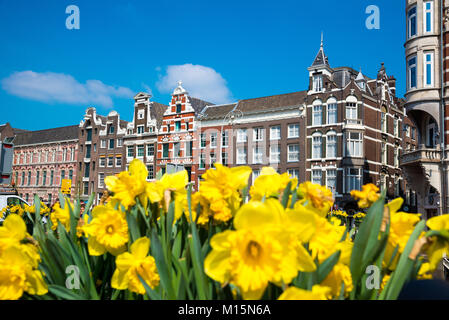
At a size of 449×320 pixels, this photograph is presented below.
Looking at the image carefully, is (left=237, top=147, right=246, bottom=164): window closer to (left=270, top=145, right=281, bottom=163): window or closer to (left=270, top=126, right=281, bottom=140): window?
(left=270, top=145, right=281, bottom=163): window

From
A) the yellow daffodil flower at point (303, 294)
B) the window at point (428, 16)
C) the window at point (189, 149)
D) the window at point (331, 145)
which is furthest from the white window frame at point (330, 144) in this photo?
the yellow daffodil flower at point (303, 294)

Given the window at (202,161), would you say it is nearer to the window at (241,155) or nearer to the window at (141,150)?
the window at (241,155)

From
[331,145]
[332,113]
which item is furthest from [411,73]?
[331,145]

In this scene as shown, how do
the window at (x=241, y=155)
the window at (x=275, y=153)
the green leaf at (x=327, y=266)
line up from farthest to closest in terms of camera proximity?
the window at (x=241, y=155), the window at (x=275, y=153), the green leaf at (x=327, y=266)

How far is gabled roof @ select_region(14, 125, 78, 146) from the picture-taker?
1698 inches

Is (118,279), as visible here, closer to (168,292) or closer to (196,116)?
(168,292)

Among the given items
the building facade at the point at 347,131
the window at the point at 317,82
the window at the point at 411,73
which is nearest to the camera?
the window at the point at 411,73

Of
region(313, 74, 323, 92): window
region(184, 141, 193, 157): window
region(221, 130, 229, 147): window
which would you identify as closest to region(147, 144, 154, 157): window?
region(184, 141, 193, 157): window

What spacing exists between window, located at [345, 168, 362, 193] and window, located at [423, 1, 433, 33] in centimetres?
984

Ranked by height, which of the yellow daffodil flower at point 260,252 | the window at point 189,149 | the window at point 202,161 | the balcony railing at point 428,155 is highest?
the window at point 189,149

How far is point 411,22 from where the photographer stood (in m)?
18.6

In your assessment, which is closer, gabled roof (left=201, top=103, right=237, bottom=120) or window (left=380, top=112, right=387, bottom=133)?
window (left=380, top=112, right=387, bottom=133)

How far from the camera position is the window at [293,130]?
2773 cm

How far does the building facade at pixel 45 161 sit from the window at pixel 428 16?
34343 millimetres
